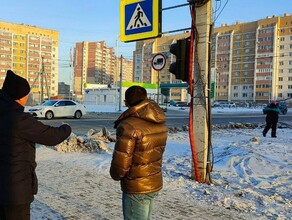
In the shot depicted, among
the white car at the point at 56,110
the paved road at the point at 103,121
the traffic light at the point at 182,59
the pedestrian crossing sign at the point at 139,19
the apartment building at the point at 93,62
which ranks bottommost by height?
the paved road at the point at 103,121

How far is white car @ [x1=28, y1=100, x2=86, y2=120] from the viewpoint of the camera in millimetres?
23281

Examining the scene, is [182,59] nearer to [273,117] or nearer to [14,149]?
[14,149]

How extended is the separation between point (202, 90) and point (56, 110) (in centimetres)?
1872

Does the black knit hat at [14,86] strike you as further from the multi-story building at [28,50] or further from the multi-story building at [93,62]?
the multi-story building at [93,62]

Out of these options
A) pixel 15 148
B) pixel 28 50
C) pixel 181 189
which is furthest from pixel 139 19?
pixel 28 50

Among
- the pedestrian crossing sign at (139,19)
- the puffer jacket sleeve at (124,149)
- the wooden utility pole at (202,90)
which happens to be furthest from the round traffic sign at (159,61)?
the puffer jacket sleeve at (124,149)

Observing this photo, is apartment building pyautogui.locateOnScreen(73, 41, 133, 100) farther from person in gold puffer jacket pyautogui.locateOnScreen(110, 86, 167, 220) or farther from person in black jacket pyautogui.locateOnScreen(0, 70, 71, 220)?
person in black jacket pyautogui.locateOnScreen(0, 70, 71, 220)

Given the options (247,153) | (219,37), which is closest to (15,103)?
(247,153)

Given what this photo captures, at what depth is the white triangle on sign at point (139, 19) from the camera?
7359mm

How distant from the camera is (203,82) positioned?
265 inches

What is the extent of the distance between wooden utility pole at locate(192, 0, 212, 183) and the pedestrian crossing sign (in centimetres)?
88

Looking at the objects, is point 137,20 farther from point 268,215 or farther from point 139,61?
point 139,61

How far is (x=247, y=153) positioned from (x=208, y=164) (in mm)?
2914

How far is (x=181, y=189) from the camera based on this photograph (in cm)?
623
